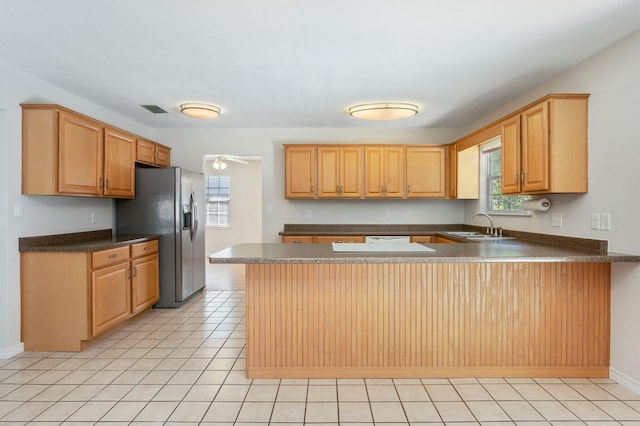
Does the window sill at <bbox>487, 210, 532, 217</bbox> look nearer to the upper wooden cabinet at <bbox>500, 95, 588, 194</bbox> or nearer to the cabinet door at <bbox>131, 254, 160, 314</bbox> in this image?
the upper wooden cabinet at <bbox>500, 95, 588, 194</bbox>

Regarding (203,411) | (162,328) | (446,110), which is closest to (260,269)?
(203,411)

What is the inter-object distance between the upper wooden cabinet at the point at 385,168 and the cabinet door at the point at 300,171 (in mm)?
729

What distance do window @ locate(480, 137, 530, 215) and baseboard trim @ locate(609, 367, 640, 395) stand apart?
189cm

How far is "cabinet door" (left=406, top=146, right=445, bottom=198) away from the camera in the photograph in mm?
4945

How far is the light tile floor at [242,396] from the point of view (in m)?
2.10

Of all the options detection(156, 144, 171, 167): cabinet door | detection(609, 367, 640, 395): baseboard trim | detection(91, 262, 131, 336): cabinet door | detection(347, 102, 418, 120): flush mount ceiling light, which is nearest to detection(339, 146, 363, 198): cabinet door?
detection(347, 102, 418, 120): flush mount ceiling light

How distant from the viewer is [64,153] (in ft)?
10.2

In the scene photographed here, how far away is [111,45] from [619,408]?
403 centimetres

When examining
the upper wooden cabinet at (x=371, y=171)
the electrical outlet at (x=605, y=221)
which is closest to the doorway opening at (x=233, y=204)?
the upper wooden cabinet at (x=371, y=171)

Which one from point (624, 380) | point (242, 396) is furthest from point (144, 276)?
point (624, 380)

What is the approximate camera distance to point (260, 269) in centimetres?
256

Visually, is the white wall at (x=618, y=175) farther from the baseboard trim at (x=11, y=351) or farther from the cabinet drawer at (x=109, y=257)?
the baseboard trim at (x=11, y=351)

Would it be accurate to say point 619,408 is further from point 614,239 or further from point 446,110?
Result: point 446,110

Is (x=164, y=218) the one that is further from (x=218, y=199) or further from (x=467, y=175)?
(x=218, y=199)
